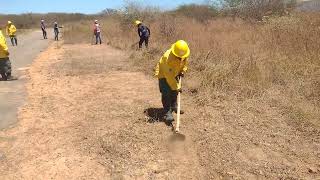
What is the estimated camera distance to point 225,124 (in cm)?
720

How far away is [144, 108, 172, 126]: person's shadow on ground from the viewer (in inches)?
292

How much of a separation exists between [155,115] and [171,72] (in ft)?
3.37

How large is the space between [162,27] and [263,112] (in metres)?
13.1

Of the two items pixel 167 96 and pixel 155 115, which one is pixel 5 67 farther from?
pixel 167 96

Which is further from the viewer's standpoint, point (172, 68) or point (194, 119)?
point (194, 119)

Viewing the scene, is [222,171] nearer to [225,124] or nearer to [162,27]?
[225,124]

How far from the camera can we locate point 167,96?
24.5ft

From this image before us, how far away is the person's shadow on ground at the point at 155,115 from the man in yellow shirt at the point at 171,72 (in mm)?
129

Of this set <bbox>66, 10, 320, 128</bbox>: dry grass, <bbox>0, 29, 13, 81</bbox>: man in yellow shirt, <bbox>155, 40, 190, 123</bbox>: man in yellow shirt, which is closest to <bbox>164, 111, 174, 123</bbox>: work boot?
<bbox>155, 40, 190, 123</bbox>: man in yellow shirt

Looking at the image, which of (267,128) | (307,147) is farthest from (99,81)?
(307,147)

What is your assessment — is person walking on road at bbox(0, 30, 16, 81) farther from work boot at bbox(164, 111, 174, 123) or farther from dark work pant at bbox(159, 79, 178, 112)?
work boot at bbox(164, 111, 174, 123)

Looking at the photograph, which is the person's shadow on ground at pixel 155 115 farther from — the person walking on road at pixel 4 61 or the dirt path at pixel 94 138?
the person walking on road at pixel 4 61

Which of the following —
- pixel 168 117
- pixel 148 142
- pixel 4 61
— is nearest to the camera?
pixel 148 142

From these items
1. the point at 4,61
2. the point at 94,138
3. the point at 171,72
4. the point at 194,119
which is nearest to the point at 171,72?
the point at 171,72
